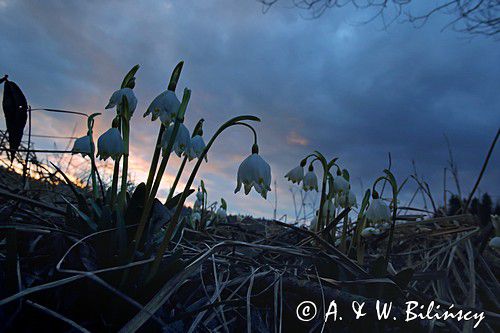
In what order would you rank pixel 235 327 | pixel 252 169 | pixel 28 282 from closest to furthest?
1. pixel 28 282
2. pixel 235 327
3. pixel 252 169

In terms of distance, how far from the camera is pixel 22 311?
1181 mm

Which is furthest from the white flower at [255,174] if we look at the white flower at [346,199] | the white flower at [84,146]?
the white flower at [346,199]

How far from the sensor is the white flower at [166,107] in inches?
61.1

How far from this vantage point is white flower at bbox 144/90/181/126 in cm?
155

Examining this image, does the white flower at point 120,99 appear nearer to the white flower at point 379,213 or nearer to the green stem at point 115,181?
the green stem at point 115,181

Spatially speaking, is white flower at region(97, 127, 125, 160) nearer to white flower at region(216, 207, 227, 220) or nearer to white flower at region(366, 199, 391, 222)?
white flower at region(366, 199, 391, 222)

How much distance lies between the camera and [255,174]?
1.63 meters

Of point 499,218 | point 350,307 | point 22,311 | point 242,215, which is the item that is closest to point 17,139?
point 22,311

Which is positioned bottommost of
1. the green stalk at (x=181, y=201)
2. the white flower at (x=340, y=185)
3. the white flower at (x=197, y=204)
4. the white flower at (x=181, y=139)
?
the green stalk at (x=181, y=201)

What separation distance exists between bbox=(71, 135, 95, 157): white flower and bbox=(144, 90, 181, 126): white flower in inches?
18.6

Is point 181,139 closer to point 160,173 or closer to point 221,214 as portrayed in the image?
point 160,173

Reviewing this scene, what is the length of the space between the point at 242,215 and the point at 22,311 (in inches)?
225

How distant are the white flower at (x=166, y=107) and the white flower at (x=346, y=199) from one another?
5.21 ft

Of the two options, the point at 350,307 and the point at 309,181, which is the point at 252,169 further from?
the point at 309,181
